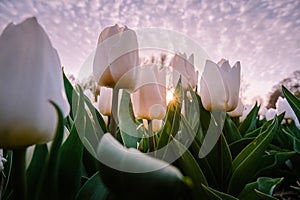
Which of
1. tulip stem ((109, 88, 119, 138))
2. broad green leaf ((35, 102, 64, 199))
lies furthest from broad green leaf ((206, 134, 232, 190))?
broad green leaf ((35, 102, 64, 199))

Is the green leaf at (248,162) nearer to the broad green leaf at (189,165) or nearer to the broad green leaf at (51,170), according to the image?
the broad green leaf at (189,165)

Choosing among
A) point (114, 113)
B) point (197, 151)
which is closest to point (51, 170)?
point (114, 113)

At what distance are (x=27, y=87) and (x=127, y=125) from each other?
0.57m

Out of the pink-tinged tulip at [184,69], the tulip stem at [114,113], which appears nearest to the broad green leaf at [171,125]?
the tulip stem at [114,113]

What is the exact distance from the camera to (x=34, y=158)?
417 millimetres

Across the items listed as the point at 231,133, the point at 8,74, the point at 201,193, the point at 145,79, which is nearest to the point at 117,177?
the point at 8,74

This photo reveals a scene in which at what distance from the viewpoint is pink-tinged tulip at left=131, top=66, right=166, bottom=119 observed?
0.81 m

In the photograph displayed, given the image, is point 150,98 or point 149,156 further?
point 150,98

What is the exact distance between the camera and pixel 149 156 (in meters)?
0.27

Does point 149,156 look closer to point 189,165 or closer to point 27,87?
point 27,87

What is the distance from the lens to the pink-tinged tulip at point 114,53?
59 centimetres

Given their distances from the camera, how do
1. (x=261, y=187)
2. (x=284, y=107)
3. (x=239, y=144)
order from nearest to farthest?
(x=261, y=187) → (x=239, y=144) → (x=284, y=107)

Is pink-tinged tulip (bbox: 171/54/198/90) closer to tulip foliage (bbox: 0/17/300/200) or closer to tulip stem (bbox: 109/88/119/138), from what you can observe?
tulip foliage (bbox: 0/17/300/200)

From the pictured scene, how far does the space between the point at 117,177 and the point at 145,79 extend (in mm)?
560
